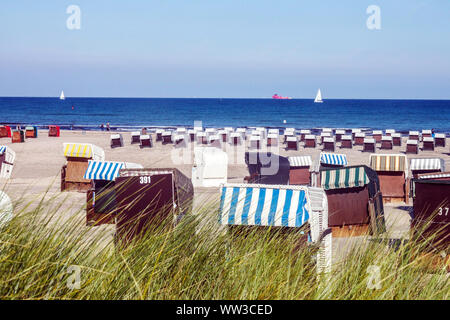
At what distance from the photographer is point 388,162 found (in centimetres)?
1138

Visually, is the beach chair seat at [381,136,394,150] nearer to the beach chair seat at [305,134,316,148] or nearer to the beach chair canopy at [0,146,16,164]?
the beach chair seat at [305,134,316,148]

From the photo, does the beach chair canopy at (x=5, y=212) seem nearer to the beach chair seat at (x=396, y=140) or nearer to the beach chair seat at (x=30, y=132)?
the beach chair seat at (x=396, y=140)

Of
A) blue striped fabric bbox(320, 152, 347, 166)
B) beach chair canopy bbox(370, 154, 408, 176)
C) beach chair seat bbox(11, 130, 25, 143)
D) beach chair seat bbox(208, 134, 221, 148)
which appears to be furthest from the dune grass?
beach chair seat bbox(11, 130, 25, 143)

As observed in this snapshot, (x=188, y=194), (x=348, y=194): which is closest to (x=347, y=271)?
(x=188, y=194)

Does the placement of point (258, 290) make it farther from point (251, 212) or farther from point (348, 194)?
point (348, 194)

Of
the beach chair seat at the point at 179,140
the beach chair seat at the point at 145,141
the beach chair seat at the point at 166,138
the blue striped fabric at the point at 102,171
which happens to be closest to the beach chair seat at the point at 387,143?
the beach chair seat at the point at 179,140

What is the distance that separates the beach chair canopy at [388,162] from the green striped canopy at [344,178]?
3254 millimetres

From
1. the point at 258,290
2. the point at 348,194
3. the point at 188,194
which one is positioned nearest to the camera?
the point at 258,290

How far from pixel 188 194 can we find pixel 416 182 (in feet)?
10.9

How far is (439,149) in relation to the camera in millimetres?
24594

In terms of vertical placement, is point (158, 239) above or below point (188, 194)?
above

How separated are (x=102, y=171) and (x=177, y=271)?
22.5ft

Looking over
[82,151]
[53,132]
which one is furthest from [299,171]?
[53,132]

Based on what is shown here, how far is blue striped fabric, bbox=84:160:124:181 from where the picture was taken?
29.1 ft
